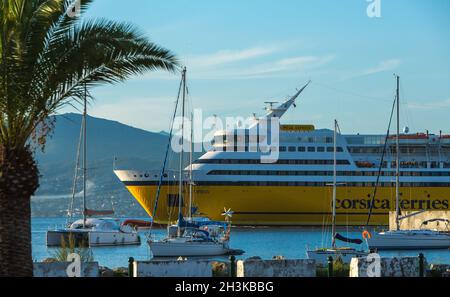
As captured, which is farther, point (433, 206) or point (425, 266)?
point (433, 206)

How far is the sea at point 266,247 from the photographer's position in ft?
123

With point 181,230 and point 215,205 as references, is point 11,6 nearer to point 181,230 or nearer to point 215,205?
point 181,230

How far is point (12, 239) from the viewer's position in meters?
11.3

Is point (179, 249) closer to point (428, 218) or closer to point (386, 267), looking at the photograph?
point (428, 218)

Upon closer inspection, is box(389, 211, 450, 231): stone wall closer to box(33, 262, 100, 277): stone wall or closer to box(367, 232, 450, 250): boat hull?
box(367, 232, 450, 250): boat hull

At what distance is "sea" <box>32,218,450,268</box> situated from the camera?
123 feet

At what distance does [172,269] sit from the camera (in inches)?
504

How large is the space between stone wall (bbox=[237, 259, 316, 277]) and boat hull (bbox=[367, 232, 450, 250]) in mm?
29003

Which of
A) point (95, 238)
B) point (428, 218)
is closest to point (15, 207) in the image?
point (95, 238)

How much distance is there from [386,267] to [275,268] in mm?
1553

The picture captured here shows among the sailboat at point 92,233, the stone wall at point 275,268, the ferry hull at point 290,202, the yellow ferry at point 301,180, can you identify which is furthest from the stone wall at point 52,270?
the yellow ferry at point 301,180

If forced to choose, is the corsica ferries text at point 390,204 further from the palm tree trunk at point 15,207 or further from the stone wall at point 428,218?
the palm tree trunk at point 15,207
